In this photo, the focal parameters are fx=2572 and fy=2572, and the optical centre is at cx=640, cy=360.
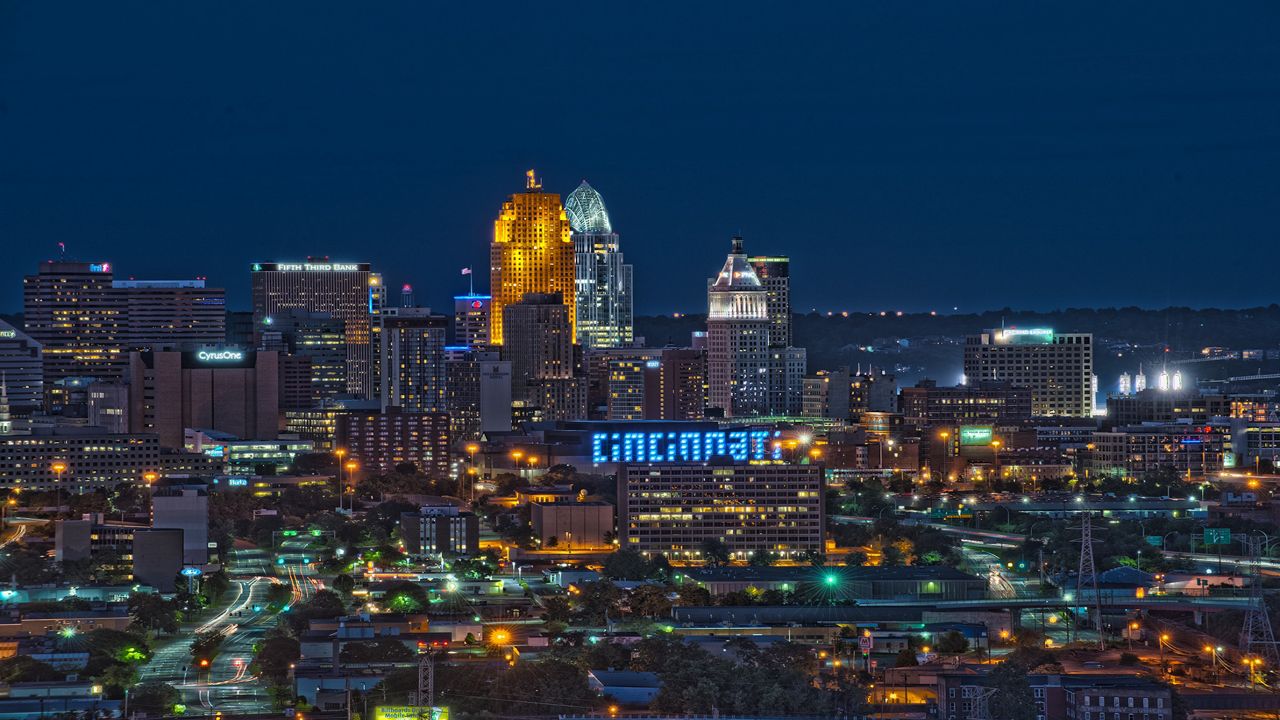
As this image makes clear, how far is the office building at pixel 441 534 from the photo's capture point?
2911 inches

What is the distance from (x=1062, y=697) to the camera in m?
46.1

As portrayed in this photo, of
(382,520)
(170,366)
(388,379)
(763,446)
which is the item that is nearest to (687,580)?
(382,520)

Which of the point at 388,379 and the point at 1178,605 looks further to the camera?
the point at 388,379

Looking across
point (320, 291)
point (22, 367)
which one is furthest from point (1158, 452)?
point (22, 367)

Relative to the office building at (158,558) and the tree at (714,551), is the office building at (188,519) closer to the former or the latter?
the office building at (158,558)

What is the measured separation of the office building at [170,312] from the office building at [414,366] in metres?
15.7

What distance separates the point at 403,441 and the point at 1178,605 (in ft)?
165

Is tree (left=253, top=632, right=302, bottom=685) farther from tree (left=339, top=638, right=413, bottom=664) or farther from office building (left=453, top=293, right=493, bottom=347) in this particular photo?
office building (left=453, top=293, right=493, bottom=347)

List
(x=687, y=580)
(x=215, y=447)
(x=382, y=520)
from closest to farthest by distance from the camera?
(x=687, y=580) < (x=382, y=520) < (x=215, y=447)

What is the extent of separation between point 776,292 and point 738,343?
8.27 m

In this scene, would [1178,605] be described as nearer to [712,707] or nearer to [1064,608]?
[1064,608]

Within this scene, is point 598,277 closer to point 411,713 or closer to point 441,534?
point 441,534

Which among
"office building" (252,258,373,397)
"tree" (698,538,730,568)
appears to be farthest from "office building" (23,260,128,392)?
"tree" (698,538,730,568)

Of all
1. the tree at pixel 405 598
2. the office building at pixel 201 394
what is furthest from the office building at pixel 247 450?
the tree at pixel 405 598
